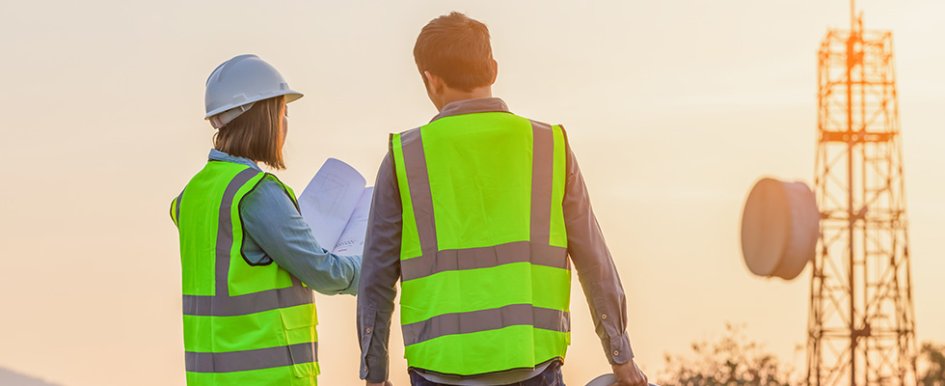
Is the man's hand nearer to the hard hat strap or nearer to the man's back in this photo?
the man's back

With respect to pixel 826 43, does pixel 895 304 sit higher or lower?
lower

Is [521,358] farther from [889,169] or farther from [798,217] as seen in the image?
[889,169]

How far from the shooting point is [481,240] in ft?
14.0

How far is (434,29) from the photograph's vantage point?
4449 mm

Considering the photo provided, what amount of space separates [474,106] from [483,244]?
1.26 ft

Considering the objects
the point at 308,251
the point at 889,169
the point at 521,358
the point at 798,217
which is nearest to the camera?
the point at 521,358

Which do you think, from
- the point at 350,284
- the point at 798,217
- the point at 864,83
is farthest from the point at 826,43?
the point at 350,284

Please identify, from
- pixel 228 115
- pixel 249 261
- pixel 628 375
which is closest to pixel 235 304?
pixel 249 261

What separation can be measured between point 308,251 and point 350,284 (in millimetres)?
224

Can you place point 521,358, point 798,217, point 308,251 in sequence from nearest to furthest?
1. point 521,358
2. point 308,251
3. point 798,217

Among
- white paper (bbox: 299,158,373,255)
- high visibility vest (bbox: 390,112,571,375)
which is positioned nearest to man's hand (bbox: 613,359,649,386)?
high visibility vest (bbox: 390,112,571,375)

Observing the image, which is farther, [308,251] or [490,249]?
[308,251]

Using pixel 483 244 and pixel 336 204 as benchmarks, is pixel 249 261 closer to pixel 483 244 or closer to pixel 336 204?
pixel 336 204

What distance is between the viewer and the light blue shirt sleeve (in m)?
4.77
